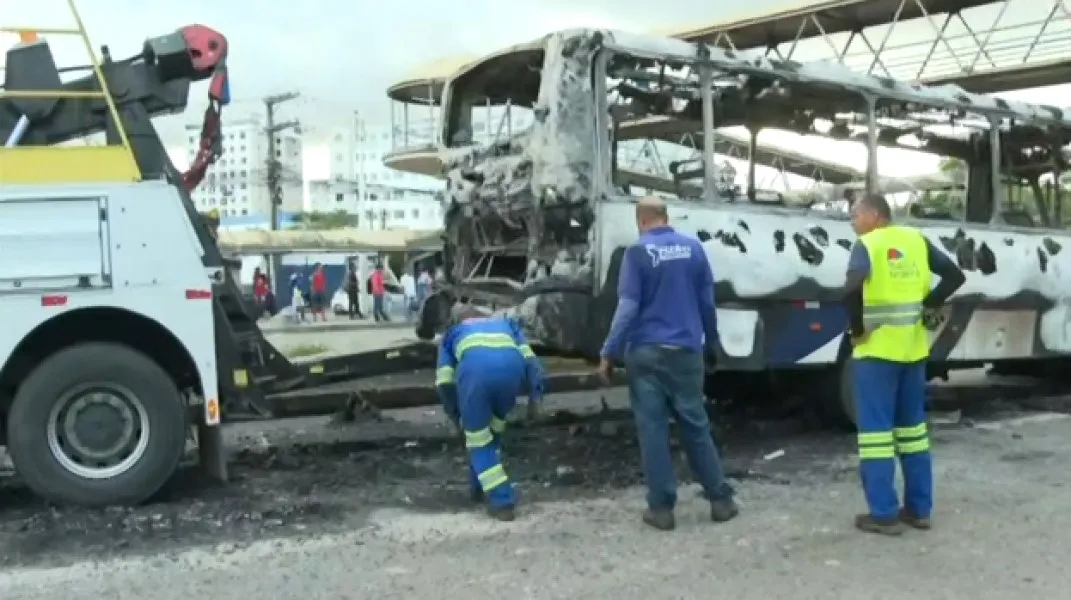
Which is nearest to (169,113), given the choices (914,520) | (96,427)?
(96,427)

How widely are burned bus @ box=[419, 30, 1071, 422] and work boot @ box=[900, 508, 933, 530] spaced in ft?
6.15

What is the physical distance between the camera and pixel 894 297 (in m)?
5.68

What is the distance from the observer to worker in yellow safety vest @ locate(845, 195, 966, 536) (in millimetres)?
5617

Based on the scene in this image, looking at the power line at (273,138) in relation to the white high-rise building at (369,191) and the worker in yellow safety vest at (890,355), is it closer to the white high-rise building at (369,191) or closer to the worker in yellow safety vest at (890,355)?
the white high-rise building at (369,191)

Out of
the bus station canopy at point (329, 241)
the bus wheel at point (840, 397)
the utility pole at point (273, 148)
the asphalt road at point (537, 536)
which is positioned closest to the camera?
the asphalt road at point (537, 536)

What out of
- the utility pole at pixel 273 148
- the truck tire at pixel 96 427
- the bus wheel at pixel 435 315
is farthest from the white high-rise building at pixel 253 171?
the truck tire at pixel 96 427

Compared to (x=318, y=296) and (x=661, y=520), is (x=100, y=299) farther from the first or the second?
(x=318, y=296)

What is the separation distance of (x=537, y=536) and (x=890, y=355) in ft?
6.35

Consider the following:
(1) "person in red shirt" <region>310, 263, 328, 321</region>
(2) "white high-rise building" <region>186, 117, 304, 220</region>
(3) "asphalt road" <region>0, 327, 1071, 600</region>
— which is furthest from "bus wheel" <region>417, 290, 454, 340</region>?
(1) "person in red shirt" <region>310, 263, 328, 321</region>

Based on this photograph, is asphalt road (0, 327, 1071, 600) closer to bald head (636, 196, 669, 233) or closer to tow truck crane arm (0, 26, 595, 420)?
tow truck crane arm (0, 26, 595, 420)

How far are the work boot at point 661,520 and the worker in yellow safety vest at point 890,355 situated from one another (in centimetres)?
92

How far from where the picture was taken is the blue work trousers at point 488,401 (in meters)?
5.93

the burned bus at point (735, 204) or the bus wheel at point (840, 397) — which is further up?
the burned bus at point (735, 204)

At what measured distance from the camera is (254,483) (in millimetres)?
7020
